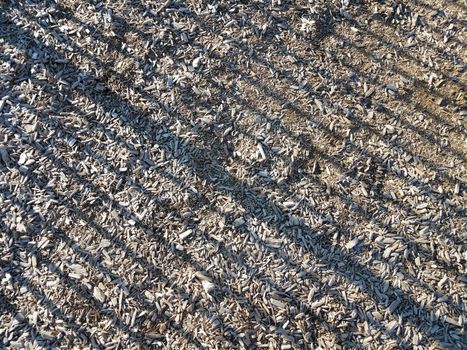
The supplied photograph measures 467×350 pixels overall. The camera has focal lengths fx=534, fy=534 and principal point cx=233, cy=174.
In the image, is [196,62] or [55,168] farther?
[196,62]

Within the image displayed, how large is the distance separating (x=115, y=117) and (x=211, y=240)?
4.23 feet

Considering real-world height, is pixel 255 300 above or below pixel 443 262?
below

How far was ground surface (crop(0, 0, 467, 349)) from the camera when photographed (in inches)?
142

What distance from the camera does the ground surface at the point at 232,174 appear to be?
11.9 feet

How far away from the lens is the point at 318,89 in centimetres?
430

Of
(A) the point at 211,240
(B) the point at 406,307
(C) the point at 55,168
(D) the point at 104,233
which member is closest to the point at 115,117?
(C) the point at 55,168

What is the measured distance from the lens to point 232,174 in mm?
4016

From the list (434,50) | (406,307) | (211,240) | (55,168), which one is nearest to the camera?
(406,307)

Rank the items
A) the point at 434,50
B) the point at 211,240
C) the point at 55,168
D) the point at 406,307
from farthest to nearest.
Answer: the point at 434,50, the point at 55,168, the point at 211,240, the point at 406,307

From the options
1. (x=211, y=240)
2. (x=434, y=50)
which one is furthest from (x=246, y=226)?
(x=434, y=50)

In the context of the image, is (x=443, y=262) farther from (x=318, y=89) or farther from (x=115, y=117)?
(x=115, y=117)

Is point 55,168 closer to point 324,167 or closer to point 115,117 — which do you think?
point 115,117

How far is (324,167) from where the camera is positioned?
403cm

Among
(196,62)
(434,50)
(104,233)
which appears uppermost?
(434,50)
